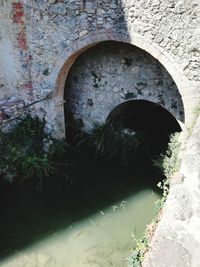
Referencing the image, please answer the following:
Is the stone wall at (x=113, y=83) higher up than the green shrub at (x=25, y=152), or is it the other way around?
the stone wall at (x=113, y=83)

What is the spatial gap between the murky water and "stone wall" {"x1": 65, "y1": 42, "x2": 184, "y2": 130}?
59.8 inches

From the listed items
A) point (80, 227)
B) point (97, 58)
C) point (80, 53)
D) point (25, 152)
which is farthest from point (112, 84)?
point (80, 227)

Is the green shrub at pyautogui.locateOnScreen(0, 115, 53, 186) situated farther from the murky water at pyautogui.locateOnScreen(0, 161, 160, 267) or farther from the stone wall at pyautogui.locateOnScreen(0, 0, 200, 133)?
the murky water at pyautogui.locateOnScreen(0, 161, 160, 267)

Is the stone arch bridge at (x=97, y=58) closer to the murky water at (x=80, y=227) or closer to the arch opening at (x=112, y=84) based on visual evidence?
the arch opening at (x=112, y=84)

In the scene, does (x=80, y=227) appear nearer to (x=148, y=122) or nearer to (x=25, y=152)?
(x=25, y=152)

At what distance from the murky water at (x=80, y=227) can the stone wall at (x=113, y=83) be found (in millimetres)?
1518

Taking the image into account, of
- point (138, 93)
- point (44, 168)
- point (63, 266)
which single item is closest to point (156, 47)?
point (138, 93)

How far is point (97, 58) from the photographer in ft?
22.4

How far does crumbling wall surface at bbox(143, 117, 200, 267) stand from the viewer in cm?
269

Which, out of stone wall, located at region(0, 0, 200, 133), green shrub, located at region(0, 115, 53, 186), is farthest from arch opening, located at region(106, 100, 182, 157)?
green shrub, located at region(0, 115, 53, 186)

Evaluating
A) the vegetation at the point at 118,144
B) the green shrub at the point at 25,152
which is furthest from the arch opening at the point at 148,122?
the green shrub at the point at 25,152

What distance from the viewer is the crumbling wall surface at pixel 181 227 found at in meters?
2.69

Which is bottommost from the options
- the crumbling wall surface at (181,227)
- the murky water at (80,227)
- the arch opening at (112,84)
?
the murky water at (80,227)

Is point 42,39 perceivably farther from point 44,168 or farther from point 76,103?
point 44,168
